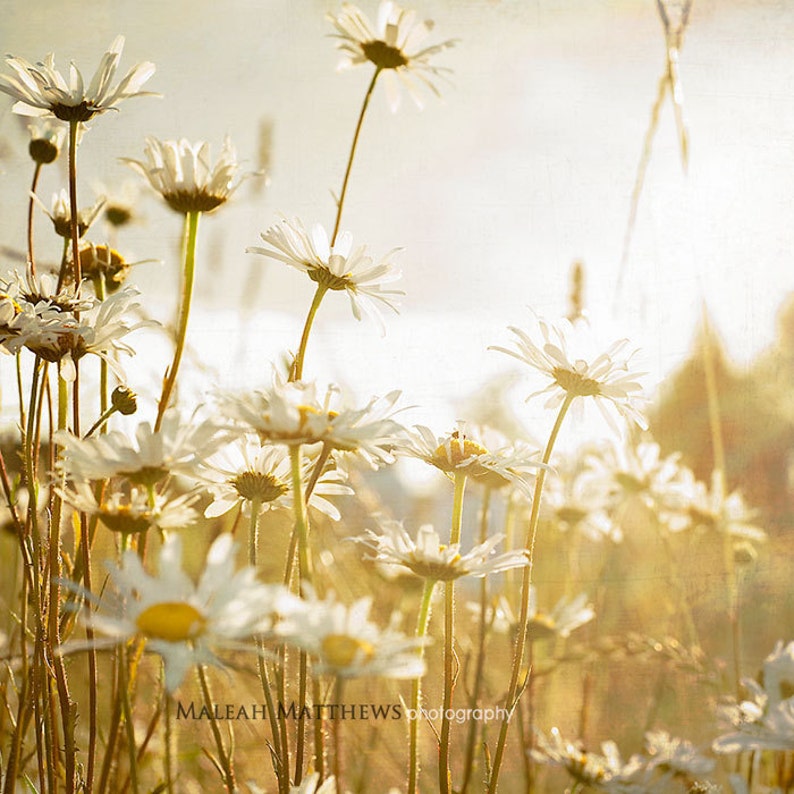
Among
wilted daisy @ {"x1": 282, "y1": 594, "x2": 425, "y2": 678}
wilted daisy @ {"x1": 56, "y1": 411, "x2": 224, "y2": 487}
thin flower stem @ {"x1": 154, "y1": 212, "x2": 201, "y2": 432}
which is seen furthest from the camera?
thin flower stem @ {"x1": 154, "y1": 212, "x2": 201, "y2": 432}

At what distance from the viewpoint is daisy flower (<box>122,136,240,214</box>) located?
1.88 feet

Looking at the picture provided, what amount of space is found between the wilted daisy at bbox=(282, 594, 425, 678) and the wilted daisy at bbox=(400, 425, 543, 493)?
0.19 meters

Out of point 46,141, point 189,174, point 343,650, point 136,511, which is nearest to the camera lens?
point 343,650

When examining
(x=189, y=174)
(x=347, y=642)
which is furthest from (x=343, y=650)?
(x=189, y=174)

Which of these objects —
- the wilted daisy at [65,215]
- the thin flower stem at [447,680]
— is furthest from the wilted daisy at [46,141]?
the thin flower stem at [447,680]

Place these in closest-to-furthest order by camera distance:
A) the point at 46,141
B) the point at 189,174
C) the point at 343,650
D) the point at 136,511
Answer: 1. the point at 343,650
2. the point at 136,511
3. the point at 189,174
4. the point at 46,141

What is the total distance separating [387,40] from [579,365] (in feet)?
1.14

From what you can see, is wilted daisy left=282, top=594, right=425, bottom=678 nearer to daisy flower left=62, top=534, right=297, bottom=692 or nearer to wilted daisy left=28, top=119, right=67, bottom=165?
daisy flower left=62, top=534, right=297, bottom=692

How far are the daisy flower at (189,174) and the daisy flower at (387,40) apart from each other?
0.72ft

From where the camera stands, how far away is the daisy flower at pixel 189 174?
0.57 m

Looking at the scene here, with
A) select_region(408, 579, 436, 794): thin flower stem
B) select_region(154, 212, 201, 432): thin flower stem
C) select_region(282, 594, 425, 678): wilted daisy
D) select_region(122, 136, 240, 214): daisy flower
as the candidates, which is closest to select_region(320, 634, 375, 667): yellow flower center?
select_region(282, 594, 425, 678): wilted daisy

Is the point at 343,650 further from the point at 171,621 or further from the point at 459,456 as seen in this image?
the point at 459,456

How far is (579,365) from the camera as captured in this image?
0.59 m

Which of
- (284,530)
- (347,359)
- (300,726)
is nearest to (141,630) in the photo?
(300,726)
